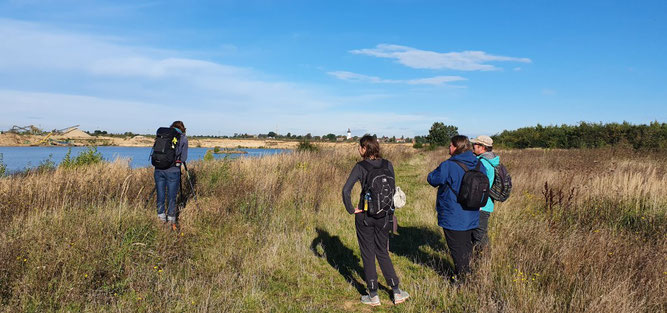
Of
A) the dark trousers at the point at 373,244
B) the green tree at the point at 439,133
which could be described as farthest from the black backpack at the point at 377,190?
the green tree at the point at 439,133

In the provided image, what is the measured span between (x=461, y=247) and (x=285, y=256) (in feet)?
8.52

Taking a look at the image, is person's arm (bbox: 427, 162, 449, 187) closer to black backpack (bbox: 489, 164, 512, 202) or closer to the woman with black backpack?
the woman with black backpack

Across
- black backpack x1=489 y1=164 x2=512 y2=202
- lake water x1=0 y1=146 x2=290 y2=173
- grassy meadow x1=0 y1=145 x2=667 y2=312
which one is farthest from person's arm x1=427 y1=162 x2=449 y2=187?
lake water x1=0 y1=146 x2=290 y2=173

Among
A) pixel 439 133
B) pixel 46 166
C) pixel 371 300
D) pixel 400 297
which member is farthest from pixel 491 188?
pixel 439 133

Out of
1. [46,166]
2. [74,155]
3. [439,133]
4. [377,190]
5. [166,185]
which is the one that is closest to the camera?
[377,190]

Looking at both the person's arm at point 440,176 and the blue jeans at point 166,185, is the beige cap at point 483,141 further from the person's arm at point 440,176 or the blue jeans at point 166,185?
the blue jeans at point 166,185

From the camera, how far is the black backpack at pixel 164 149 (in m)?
5.77

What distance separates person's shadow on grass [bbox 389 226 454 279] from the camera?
506cm

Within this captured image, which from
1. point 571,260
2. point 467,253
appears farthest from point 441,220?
point 571,260

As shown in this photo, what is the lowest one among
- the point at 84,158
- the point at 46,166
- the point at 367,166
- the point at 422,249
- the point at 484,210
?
the point at 422,249

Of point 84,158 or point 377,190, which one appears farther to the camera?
point 84,158

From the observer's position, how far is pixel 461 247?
3.97m

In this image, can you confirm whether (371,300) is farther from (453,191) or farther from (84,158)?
(84,158)

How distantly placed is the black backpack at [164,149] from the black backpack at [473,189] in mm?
4638
